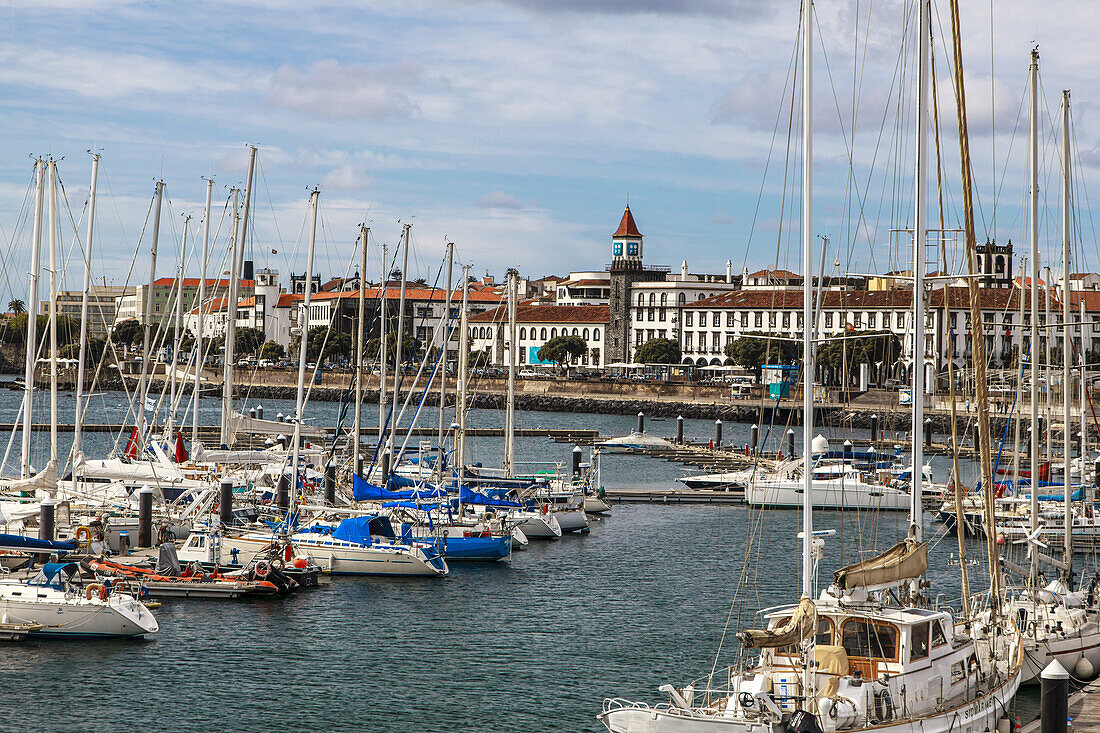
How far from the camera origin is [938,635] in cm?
1731

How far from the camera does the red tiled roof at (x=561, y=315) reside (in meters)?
145

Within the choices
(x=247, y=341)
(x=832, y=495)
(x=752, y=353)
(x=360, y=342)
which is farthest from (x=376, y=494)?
(x=247, y=341)

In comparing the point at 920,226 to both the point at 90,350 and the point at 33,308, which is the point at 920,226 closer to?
the point at 33,308

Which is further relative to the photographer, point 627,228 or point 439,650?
point 627,228

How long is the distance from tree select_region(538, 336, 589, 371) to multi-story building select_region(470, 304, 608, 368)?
290 cm

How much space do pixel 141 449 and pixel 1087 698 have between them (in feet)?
114

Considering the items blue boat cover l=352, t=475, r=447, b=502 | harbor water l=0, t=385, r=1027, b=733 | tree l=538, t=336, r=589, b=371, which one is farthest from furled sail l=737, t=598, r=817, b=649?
tree l=538, t=336, r=589, b=371

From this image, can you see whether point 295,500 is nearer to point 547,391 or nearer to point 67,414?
point 67,414

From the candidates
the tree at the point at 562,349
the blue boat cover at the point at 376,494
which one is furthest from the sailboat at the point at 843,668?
the tree at the point at 562,349

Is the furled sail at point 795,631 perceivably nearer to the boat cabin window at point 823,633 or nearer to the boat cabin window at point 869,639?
the boat cabin window at point 823,633

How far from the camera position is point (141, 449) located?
45.0 metres

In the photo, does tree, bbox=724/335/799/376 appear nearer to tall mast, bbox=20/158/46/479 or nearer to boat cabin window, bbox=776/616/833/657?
tall mast, bbox=20/158/46/479

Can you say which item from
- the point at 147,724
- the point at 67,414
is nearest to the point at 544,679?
the point at 147,724

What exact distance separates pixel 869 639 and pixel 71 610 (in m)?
16.3
